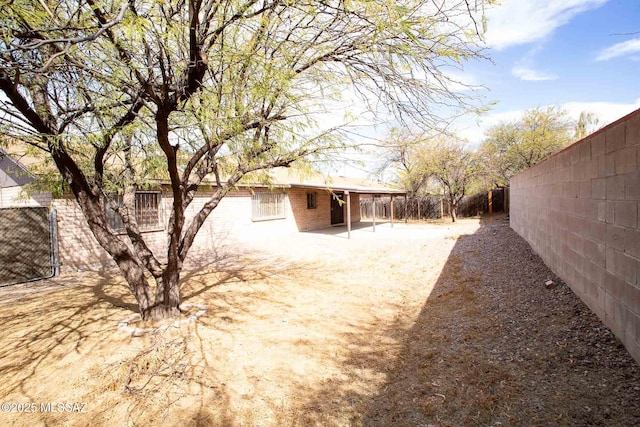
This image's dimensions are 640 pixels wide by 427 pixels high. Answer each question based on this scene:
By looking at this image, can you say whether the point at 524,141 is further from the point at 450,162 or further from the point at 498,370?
the point at 498,370

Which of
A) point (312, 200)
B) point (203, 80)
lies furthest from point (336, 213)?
point (203, 80)

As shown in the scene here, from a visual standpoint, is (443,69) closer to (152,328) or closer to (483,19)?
(483,19)

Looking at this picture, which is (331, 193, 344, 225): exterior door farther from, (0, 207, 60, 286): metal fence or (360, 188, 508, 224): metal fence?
(0, 207, 60, 286): metal fence

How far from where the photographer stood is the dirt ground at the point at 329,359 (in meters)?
2.63

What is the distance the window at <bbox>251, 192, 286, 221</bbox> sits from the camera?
47.2 ft

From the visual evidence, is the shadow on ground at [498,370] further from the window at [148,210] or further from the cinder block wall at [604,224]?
the window at [148,210]

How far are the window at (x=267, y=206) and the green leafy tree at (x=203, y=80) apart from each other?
8843 millimetres

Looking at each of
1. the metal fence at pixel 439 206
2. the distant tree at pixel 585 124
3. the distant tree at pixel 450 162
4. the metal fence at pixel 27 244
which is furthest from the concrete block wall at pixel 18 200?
the distant tree at pixel 585 124

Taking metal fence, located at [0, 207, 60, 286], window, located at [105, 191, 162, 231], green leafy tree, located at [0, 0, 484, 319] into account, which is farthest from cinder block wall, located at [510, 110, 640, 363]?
metal fence, located at [0, 207, 60, 286]

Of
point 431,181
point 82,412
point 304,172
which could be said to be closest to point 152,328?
point 82,412

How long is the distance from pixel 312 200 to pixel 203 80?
14.2 meters

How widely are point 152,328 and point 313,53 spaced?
4.35 metres

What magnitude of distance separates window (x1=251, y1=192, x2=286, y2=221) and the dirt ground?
7.91 meters

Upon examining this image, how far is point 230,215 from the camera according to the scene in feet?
43.4
